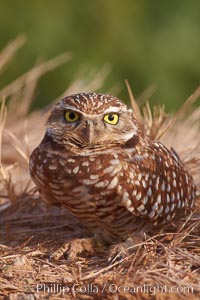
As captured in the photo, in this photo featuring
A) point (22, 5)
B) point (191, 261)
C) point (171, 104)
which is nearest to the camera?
point (191, 261)

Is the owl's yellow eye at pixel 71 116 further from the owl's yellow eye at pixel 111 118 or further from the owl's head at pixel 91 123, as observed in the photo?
the owl's yellow eye at pixel 111 118

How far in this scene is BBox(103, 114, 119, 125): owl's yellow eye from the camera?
436 centimetres

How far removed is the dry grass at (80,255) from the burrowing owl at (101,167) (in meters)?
0.19

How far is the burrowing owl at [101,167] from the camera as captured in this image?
170 inches

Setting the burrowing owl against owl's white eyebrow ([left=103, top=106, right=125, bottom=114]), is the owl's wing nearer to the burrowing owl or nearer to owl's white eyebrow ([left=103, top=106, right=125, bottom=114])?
the burrowing owl

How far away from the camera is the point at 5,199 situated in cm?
550

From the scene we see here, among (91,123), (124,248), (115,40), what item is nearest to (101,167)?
(91,123)

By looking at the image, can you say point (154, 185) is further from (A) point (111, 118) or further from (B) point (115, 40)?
(B) point (115, 40)

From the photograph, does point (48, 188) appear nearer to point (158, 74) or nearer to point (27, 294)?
point (27, 294)

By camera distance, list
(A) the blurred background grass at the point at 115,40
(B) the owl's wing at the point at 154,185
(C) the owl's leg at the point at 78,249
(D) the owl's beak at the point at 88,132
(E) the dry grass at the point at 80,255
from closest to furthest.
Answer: (E) the dry grass at the point at 80,255
(D) the owl's beak at the point at 88,132
(B) the owl's wing at the point at 154,185
(C) the owl's leg at the point at 78,249
(A) the blurred background grass at the point at 115,40

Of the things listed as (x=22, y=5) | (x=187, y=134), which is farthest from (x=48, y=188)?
(x=22, y=5)

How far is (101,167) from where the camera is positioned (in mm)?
4336

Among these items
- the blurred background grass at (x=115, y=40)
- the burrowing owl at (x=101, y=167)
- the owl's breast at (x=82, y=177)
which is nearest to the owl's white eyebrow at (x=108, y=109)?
the burrowing owl at (x=101, y=167)

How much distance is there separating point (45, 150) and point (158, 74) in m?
8.98
